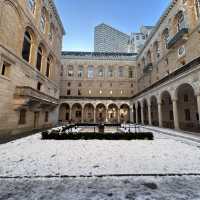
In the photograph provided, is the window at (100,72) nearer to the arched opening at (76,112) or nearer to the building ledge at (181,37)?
the arched opening at (76,112)

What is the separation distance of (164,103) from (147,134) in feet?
56.9

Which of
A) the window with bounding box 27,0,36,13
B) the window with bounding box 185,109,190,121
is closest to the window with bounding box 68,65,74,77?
the window with bounding box 27,0,36,13

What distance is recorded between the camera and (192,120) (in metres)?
20.2

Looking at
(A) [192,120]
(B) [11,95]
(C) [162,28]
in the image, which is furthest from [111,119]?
(B) [11,95]

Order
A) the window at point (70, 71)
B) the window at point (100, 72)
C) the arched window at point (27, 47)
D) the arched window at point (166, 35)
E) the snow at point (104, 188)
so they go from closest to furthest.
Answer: the snow at point (104, 188) < the arched window at point (27, 47) < the arched window at point (166, 35) < the window at point (70, 71) < the window at point (100, 72)

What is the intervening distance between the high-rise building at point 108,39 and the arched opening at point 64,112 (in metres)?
110

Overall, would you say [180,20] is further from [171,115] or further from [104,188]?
[104,188]

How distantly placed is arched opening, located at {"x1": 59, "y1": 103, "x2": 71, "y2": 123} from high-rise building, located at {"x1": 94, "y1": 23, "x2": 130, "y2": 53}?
362 ft

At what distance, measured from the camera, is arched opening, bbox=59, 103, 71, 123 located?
1460 inches

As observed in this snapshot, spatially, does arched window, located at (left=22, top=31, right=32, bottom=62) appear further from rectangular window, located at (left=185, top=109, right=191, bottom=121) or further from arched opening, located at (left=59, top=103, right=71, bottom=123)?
rectangular window, located at (left=185, top=109, right=191, bottom=121)

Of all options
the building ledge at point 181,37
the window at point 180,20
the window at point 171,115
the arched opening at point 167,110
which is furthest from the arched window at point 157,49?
the window at point 171,115

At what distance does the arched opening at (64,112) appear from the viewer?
A: 37.1m

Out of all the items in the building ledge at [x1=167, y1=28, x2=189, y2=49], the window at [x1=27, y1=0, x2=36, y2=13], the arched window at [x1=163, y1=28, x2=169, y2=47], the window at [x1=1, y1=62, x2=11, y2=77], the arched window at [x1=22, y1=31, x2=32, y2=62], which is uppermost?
the arched window at [x1=163, y1=28, x2=169, y2=47]

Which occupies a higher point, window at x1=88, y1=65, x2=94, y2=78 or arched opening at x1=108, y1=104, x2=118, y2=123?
window at x1=88, y1=65, x2=94, y2=78
